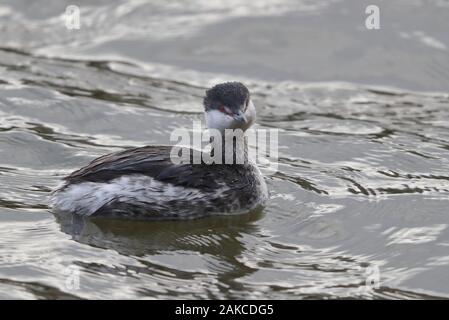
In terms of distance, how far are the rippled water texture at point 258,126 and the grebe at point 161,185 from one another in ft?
0.41

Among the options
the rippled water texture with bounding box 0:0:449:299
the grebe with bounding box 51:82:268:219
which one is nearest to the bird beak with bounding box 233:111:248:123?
the grebe with bounding box 51:82:268:219

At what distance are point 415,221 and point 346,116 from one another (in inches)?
130

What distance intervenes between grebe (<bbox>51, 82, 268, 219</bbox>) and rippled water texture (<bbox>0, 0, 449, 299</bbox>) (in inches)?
4.9

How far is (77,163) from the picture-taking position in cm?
927

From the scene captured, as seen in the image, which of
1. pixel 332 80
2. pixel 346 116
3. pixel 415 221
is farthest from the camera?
pixel 332 80

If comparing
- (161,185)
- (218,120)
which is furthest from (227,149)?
(161,185)

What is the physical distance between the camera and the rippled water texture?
705 centimetres

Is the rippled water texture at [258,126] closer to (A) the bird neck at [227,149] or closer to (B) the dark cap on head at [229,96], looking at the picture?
(A) the bird neck at [227,149]

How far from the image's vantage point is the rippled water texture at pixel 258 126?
705 centimetres

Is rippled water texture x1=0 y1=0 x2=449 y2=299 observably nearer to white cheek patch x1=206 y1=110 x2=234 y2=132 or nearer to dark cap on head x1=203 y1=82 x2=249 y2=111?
white cheek patch x1=206 y1=110 x2=234 y2=132

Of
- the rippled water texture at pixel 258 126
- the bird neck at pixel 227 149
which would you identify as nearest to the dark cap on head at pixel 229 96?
the bird neck at pixel 227 149
